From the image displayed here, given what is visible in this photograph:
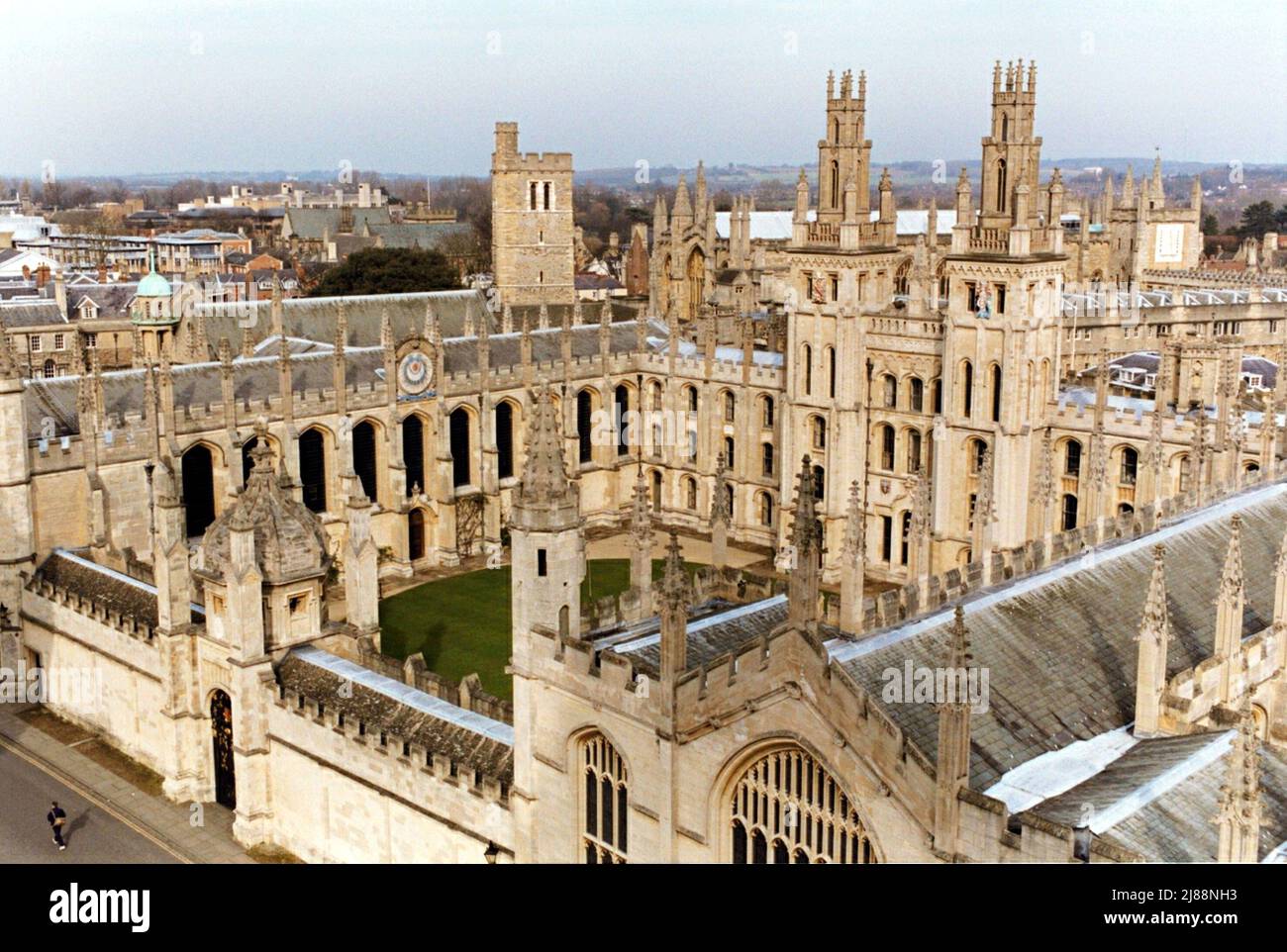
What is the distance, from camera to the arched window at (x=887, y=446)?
42656 millimetres

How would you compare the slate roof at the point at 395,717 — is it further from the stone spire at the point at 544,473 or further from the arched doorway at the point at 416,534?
the arched doorway at the point at 416,534

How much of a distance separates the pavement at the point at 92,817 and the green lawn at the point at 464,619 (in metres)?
7.76

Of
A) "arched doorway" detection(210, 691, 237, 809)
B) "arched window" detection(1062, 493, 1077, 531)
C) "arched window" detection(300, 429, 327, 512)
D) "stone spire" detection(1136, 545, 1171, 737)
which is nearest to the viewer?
"stone spire" detection(1136, 545, 1171, 737)

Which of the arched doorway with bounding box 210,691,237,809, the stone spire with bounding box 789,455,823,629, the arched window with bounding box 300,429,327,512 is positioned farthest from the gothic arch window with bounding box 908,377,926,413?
the stone spire with bounding box 789,455,823,629

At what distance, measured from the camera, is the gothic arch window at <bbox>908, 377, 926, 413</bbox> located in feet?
136

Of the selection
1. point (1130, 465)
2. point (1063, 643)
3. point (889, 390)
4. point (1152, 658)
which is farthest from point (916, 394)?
point (1152, 658)

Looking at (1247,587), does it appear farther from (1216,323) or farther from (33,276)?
(33,276)

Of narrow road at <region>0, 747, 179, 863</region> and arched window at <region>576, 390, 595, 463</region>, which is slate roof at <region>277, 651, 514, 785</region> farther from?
arched window at <region>576, 390, 595, 463</region>

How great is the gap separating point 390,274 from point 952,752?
6371 cm

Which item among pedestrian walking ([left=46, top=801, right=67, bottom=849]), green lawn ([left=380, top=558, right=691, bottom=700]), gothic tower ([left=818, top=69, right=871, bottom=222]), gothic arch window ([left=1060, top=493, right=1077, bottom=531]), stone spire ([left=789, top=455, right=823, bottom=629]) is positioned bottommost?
green lawn ([left=380, top=558, right=691, bottom=700])

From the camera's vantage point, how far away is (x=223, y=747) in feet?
86.2

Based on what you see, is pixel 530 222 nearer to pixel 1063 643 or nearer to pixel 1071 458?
pixel 1071 458

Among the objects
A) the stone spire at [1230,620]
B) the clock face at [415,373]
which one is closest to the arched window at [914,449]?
the clock face at [415,373]

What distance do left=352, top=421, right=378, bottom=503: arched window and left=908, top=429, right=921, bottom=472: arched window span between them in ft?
55.6
